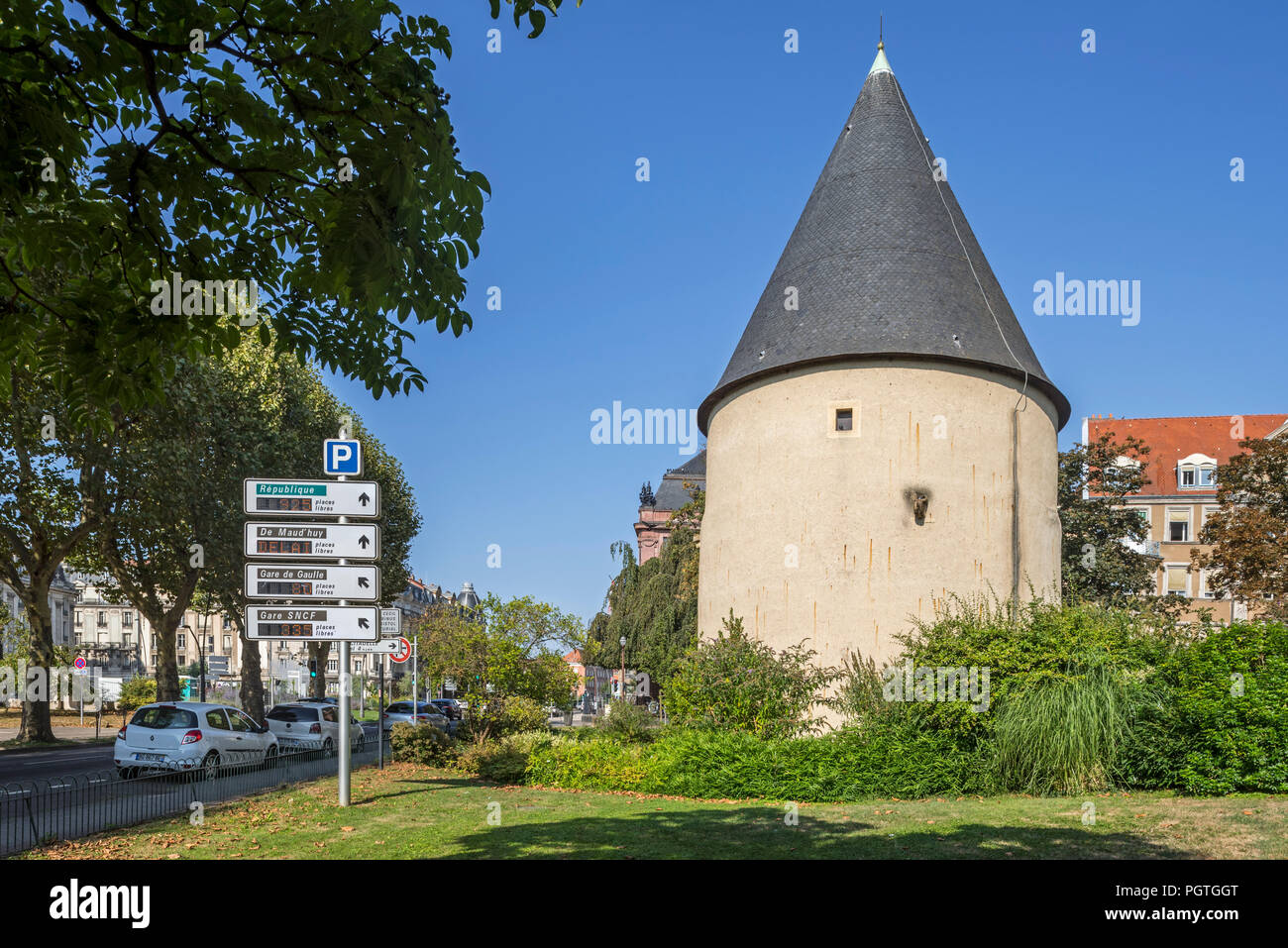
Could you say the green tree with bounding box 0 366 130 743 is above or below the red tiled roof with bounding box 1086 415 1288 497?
below

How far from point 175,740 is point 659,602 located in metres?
22.2

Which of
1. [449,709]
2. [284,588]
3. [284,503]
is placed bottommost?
[449,709]

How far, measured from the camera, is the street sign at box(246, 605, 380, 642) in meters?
13.5

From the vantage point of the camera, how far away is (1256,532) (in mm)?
31266

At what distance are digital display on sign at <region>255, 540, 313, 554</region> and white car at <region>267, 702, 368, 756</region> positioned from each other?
14.3 metres

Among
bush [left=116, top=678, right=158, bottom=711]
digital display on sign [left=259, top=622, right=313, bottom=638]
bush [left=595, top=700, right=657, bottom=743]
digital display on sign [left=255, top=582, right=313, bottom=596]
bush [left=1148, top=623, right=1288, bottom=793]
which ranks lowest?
bush [left=116, top=678, right=158, bottom=711]

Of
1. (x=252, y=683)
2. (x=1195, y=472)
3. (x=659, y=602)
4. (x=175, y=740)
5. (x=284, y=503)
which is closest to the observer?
(x=284, y=503)

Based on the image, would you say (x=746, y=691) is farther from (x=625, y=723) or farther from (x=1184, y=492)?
(x=1184, y=492)

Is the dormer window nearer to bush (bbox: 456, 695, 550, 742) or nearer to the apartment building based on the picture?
the apartment building

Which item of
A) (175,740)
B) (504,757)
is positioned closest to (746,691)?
(504,757)

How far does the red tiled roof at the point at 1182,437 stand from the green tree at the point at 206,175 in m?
56.7

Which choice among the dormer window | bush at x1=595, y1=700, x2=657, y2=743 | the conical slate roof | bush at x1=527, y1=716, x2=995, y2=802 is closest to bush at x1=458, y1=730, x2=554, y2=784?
bush at x1=527, y1=716, x2=995, y2=802

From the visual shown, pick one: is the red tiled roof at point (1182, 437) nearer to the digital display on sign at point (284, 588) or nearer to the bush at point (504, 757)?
the bush at point (504, 757)
